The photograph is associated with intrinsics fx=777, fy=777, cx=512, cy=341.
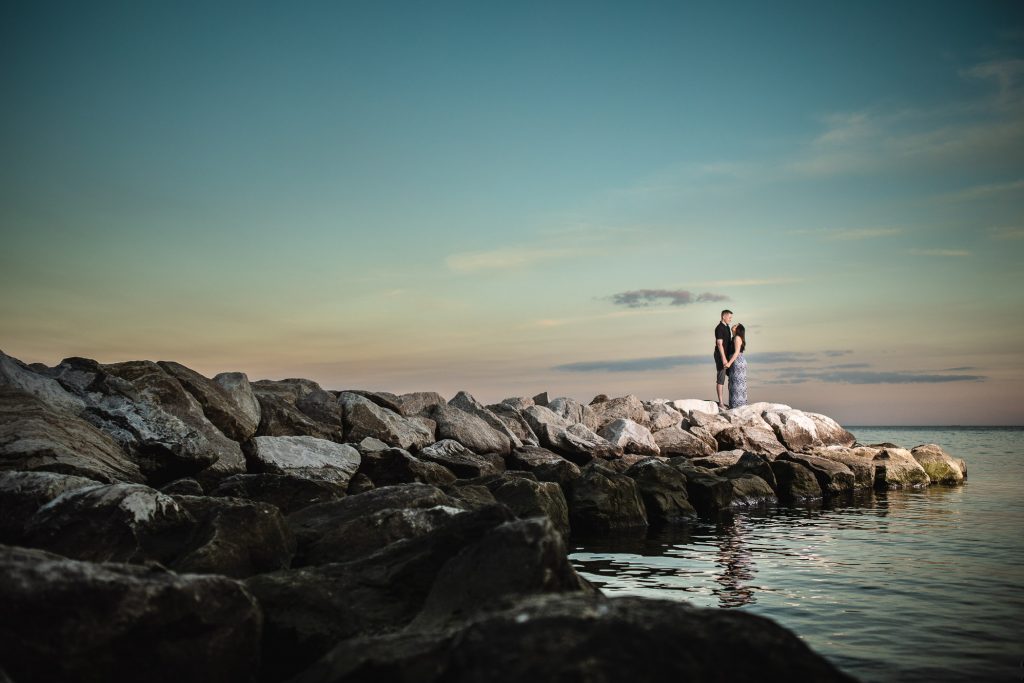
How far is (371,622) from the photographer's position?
5449 mm

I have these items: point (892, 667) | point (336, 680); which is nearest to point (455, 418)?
point (892, 667)

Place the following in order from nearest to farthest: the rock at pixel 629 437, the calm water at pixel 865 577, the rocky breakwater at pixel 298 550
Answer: the rocky breakwater at pixel 298 550, the calm water at pixel 865 577, the rock at pixel 629 437

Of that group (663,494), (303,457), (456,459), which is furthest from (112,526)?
(663,494)

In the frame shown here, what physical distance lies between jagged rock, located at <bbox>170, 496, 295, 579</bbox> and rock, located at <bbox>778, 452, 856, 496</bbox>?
17389mm

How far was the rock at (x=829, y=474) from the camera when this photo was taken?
2120 cm

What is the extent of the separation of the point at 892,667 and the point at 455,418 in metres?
15.2

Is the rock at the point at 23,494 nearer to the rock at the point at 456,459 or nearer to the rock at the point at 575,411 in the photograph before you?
the rock at the point at 456,459

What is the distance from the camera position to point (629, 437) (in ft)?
82.8

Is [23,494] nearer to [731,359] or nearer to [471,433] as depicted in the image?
[471,433]

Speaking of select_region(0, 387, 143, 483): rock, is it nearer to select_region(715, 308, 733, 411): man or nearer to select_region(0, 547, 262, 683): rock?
select_region(0, 547, 262, 683): rock

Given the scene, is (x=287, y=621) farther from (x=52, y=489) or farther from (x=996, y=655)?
(x=996, y=655)

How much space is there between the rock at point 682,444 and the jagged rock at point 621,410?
1.85 m

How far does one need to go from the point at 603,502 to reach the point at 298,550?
311 inches

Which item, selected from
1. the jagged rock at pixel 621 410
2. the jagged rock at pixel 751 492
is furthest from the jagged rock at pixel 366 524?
the jagged rock at pixel 621 410
